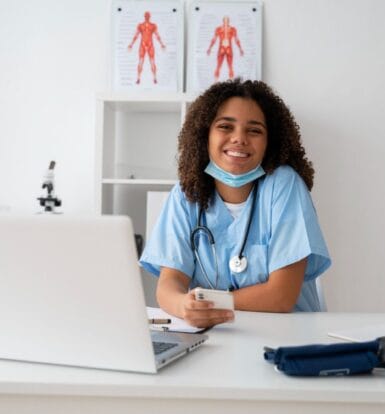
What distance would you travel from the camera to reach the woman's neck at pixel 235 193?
1731 mm

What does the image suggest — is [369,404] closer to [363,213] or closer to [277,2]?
[363,213]

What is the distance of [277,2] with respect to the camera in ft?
8.60

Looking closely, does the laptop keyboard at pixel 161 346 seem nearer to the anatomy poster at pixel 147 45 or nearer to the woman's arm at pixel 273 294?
the woman's arm at pixel 273 294

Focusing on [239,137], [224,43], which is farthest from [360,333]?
[224,43]

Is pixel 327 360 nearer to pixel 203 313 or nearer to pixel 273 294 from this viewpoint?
pixel 203 313

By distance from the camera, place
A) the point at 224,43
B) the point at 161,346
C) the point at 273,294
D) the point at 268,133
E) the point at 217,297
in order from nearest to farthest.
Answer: the point at 161,346
the point at 217,297
the point at 273,294
the point at 268,133
the point at 224,43

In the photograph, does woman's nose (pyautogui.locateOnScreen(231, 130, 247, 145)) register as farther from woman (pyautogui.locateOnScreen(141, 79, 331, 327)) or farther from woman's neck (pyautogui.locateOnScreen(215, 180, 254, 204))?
woman's neck (pyautogui.locateOnScreen(215, 180, 254, 204))

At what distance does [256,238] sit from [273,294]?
0.21 meters

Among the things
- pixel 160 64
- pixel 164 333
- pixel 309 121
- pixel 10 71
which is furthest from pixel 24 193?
pixel 164 333

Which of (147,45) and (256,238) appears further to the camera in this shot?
(147,45)

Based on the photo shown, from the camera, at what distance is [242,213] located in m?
1.65

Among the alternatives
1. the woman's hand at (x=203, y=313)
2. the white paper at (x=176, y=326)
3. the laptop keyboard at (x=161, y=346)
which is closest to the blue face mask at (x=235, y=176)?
the white paper at (x=176, y=326)

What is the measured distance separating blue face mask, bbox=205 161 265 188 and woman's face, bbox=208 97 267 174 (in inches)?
0.5

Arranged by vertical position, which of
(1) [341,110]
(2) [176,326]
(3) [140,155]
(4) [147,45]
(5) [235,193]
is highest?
(4) [147,45]
